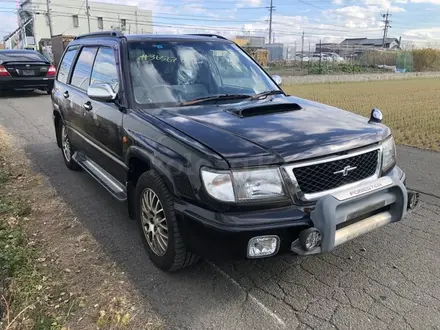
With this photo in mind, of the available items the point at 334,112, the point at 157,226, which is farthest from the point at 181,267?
the point at 334,112

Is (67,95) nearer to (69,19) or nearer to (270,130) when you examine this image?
(270,130)

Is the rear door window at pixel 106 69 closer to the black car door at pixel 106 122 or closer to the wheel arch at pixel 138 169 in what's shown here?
the black car door at pixel 106 122

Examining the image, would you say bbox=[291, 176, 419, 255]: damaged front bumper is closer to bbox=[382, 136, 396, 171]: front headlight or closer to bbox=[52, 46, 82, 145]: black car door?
bbox=[382, 136, 396, 171]: front headlight

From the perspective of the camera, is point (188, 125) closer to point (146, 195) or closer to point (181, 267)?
point (146, 195)

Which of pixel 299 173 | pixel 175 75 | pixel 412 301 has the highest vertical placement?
pixel 175 75

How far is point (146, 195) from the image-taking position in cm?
322

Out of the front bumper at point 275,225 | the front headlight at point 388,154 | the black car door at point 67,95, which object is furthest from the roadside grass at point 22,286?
the front headlight at point 388,154

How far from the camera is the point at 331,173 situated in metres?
2.75

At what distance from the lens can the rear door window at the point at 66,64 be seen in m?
5.43

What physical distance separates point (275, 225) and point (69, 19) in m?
68.9

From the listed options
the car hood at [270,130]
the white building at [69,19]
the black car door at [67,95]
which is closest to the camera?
the car hood at [270,130]

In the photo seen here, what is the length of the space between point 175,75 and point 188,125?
0.99 metres

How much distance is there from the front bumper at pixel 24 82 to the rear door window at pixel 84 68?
9367 mm

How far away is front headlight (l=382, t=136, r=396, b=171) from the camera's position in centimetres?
317
